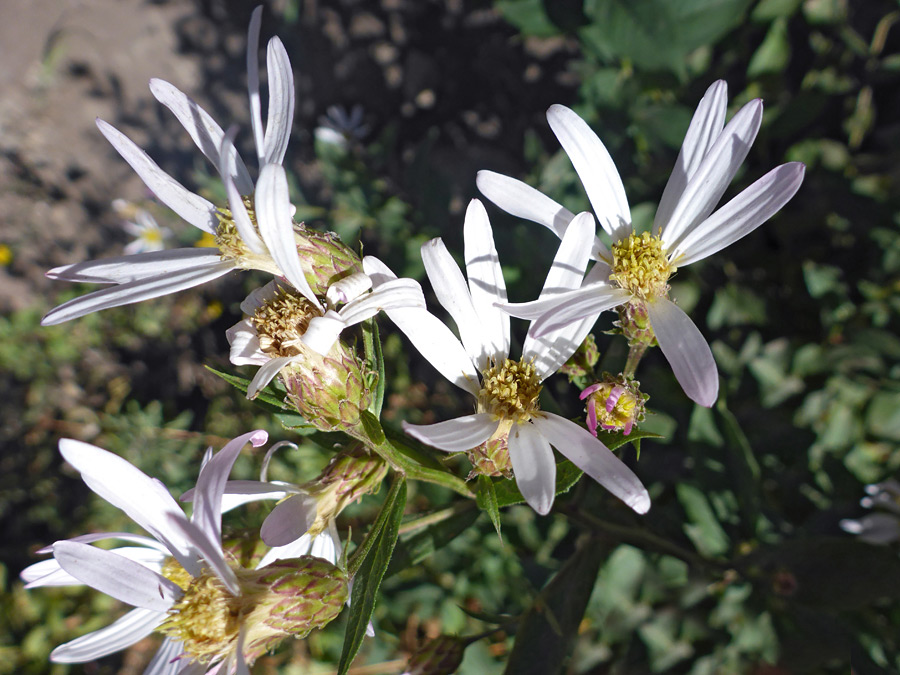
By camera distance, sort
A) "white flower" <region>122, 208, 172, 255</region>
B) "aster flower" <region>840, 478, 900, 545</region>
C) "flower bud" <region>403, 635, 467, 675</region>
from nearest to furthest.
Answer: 1. "flower bud" <region>403, 635, 467, 675</region>
2. "aster flower" <region>840, 478, 900, 545</region>
3. "white flower" <region>122, 208, 172, 255</region>

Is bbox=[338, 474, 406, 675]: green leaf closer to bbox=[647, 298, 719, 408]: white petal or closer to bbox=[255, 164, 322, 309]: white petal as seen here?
bbox=[255, 164, 322, 309]: white petal

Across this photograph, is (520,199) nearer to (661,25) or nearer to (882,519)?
(661,25)

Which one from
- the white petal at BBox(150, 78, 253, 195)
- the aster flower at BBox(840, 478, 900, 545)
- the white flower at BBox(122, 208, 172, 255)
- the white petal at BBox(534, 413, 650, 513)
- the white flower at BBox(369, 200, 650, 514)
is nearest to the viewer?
the white petal at BBox(534, 413, 650, 513)

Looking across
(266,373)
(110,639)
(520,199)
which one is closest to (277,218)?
(266,373)

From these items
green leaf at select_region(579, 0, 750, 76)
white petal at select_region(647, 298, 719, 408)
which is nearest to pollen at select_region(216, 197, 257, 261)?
white petal at select_region(647, 298, 719, 408)

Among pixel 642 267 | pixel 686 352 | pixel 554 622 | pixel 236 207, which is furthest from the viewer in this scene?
pixel 554 622
